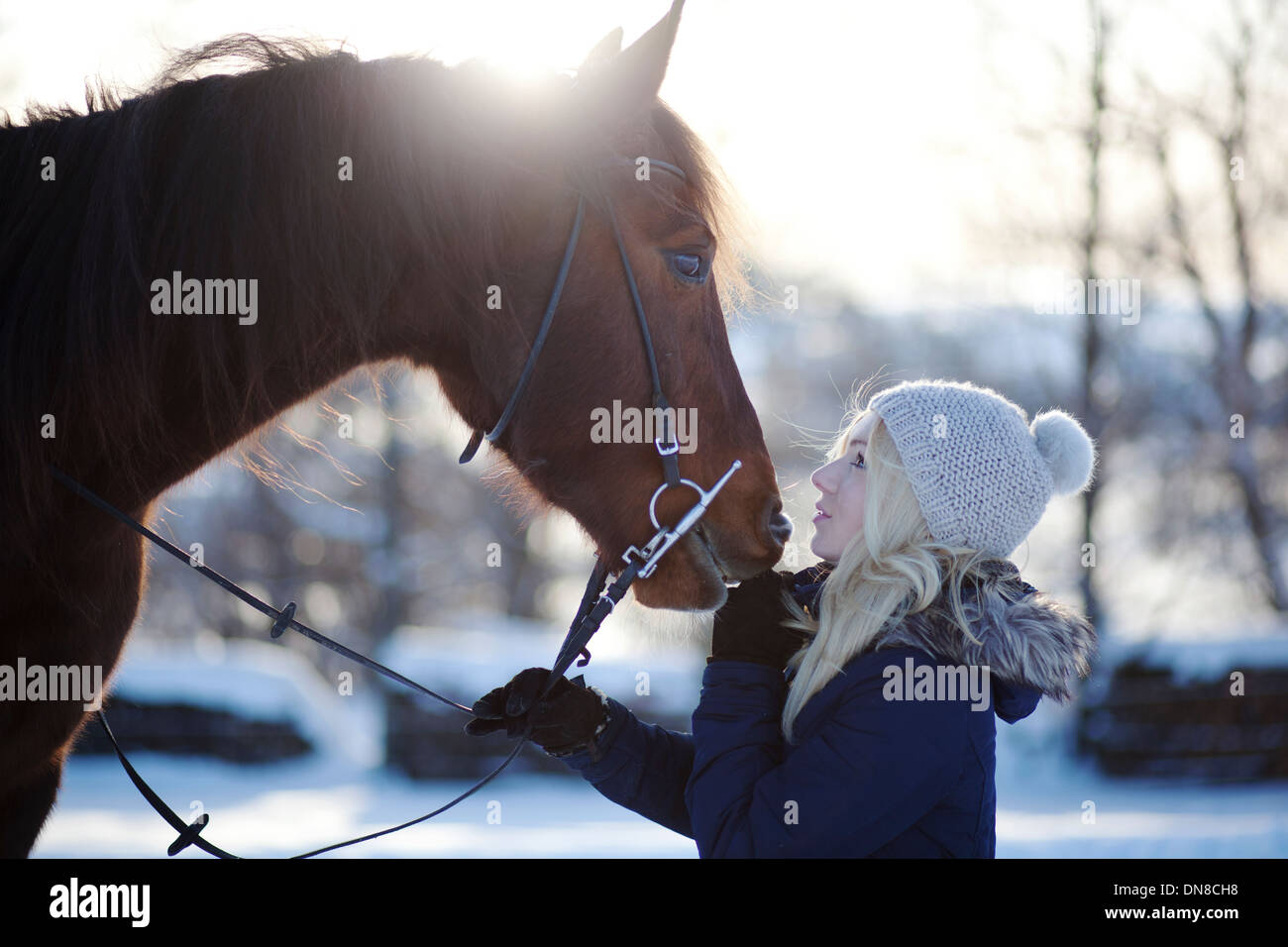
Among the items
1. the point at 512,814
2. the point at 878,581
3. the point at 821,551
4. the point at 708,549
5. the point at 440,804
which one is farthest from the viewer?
the point at 440,804

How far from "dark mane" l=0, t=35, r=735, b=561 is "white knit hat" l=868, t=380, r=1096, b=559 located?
0.95 meters

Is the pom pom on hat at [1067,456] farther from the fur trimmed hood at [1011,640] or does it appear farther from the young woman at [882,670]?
the fur trimmed hood at [1011,640]

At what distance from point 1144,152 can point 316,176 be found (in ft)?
41.7

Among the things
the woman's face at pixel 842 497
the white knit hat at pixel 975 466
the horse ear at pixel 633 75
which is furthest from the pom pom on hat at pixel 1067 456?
the horse ear at pixel 633 75

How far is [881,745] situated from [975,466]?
70 centimetres

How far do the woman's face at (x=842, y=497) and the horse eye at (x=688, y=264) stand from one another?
0.59 meters

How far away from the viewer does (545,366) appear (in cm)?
240

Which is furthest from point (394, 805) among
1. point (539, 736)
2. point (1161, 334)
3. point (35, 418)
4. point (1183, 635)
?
point (1161, 334)

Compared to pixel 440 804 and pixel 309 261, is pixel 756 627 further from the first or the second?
pixel 440 804

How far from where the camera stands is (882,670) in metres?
2.23

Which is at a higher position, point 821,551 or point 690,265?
point 690,265

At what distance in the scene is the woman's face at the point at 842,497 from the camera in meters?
2.57

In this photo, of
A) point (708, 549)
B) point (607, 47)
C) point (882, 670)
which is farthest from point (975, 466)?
point (607, 47)
